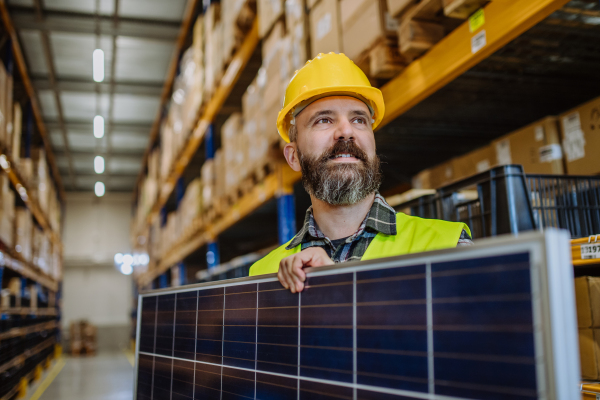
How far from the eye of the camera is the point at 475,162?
2951mm

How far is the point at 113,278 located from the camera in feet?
70.6

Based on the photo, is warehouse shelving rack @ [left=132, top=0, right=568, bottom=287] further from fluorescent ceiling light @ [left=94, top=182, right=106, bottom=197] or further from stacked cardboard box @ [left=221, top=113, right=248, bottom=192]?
fluorescent ceiling light @ [left=94, top=182, right=106, bottom=197]

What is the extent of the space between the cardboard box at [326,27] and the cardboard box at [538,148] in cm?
112

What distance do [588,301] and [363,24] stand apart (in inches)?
67.8

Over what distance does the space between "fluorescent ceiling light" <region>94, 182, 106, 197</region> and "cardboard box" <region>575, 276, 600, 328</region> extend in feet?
69.5

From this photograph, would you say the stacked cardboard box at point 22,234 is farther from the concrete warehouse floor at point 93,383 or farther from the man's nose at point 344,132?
the man's nose at point 344,132

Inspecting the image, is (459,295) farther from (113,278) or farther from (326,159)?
(113,278)

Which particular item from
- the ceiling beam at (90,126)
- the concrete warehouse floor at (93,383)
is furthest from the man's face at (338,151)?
the ceiling beam at (90,126)

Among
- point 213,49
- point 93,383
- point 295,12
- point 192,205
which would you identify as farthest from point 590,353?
point 93,383

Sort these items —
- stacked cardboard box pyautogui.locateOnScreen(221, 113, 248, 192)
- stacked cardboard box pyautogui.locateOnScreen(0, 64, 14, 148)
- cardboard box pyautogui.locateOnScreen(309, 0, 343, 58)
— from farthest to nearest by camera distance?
stacked cardboard box pyautogui.locateOnScreen(0, 64, 14, 148), stacked cardboard box pyautogui.locateOnScreen(221, 113, 248, 192), cardboard box pyautogui.locateOnScreen(309, 0, 343, 58)

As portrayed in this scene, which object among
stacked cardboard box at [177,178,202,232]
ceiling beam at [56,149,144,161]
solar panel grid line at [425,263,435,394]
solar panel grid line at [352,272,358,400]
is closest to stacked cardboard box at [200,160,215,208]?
stacked cardboard box at [177,178,202,232]

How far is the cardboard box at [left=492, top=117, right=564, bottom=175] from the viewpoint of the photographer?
96.2 inches

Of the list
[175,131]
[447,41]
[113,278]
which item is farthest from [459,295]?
[113,278]

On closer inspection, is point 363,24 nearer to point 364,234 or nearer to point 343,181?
point 343,181
